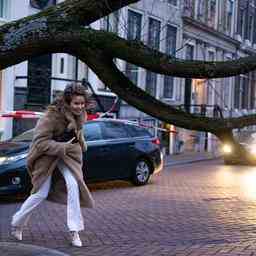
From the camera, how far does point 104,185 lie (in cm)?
1510

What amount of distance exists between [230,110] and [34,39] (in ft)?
121

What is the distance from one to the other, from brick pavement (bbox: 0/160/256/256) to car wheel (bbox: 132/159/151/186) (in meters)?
0.19

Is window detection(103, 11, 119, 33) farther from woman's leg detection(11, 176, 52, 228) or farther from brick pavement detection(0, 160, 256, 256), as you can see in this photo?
brick pavement detection(0, 160, 256, 256)

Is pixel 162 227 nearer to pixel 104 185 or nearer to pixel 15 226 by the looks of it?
pixel 15 226

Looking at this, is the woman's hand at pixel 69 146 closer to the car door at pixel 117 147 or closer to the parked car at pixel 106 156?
the parked car at pixel 106 156

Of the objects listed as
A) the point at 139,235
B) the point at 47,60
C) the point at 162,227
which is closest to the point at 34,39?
the point at 139,235

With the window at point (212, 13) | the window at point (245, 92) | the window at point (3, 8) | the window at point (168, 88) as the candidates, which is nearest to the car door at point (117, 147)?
the window at point (3, 8)

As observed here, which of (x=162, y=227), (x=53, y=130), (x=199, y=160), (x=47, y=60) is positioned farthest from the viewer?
(x=199, y=160)

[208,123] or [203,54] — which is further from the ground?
[203,54]

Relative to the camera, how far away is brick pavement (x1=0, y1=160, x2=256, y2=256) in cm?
799

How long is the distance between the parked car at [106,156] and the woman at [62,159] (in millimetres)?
3843

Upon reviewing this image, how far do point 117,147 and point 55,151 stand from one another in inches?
267

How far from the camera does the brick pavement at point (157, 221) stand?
7.99m

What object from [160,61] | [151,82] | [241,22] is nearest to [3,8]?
[151,82]
